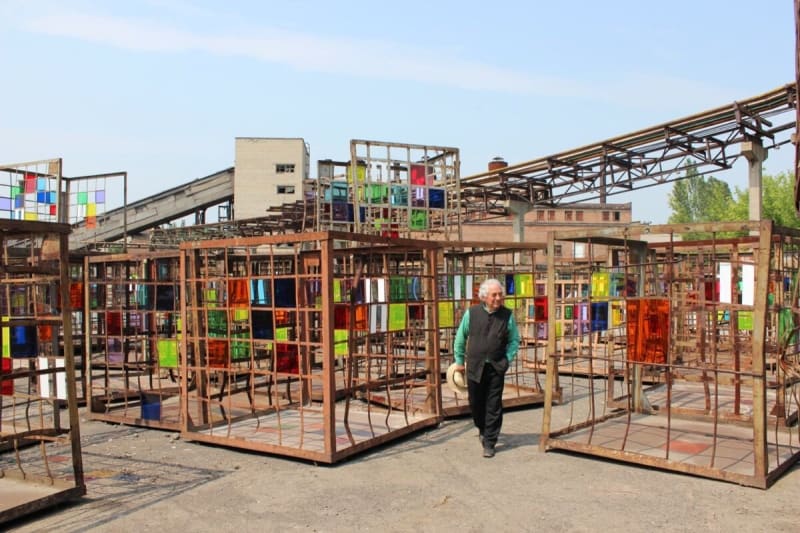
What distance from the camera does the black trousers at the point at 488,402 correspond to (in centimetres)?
714

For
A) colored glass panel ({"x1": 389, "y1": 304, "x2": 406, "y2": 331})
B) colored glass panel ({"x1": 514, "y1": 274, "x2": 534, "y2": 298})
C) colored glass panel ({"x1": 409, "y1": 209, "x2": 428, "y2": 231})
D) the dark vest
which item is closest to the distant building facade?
colored glass panel ({"x1": 409, "y1": 209, "x2": 428, "y2": 231})

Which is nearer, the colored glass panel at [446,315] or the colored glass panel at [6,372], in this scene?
the colored glass panel at [6,372]

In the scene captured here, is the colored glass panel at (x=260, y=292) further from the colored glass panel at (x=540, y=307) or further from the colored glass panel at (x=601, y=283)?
the colored glass panel at (x=601, y=283)

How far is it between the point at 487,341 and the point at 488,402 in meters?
0.63

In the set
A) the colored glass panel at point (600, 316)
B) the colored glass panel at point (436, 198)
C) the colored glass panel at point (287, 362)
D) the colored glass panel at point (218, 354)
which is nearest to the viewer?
the colored glass panel at point (287, 362)

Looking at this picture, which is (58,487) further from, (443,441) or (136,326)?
(443,441)

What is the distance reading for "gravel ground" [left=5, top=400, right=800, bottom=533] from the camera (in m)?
5.21

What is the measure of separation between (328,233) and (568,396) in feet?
19.3

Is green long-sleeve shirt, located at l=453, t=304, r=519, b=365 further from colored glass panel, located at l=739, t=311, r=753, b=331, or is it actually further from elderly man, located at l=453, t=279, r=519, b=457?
colored glass panel, located at l=739, t=311, r=753, b=331

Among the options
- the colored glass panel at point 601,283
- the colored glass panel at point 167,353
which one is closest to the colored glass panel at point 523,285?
Answer: the colored glass panel at point 601,283

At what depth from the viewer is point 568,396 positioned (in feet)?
36.0

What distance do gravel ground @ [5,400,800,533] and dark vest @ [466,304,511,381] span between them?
929 mm

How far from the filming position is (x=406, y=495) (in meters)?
5.91

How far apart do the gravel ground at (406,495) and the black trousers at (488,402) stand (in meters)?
0.28
